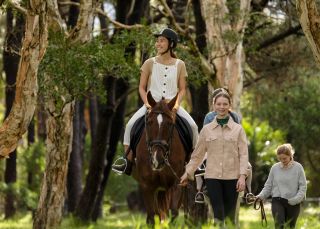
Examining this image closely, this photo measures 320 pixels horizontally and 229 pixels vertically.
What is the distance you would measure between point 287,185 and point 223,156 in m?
1.68

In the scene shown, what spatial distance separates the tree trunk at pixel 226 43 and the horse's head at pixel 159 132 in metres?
8.56

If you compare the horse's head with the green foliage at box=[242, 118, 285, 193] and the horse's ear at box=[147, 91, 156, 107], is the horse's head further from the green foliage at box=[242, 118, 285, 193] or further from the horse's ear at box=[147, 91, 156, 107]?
the green foliage at box=[242, 118, 285, 193]

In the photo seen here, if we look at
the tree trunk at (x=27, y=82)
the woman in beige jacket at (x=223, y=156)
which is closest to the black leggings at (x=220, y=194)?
the woman in beige jacket at (x=223, y=156)

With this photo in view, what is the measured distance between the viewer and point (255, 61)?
104ft

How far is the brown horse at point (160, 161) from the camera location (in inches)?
528

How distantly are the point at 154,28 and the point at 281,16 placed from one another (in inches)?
309

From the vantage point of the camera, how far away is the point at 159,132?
13.5 m

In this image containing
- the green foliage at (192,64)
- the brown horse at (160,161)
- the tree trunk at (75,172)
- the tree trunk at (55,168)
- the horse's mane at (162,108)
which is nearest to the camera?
the brown horse at (160,161)

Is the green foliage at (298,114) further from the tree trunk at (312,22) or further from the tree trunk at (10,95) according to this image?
the tree trunk at (312,22)

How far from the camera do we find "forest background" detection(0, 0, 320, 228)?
1408 centimetres

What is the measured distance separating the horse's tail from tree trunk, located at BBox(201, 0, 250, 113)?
852 cm

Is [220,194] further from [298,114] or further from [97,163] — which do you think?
[298,114]

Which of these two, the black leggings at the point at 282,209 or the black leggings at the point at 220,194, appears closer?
the black leggings at the point at 220,194

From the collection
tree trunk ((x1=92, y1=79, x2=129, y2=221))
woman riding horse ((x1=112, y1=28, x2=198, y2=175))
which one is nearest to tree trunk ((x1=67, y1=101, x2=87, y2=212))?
tree trunk ((x1=92, y1=79, x2=129, y2=221))
